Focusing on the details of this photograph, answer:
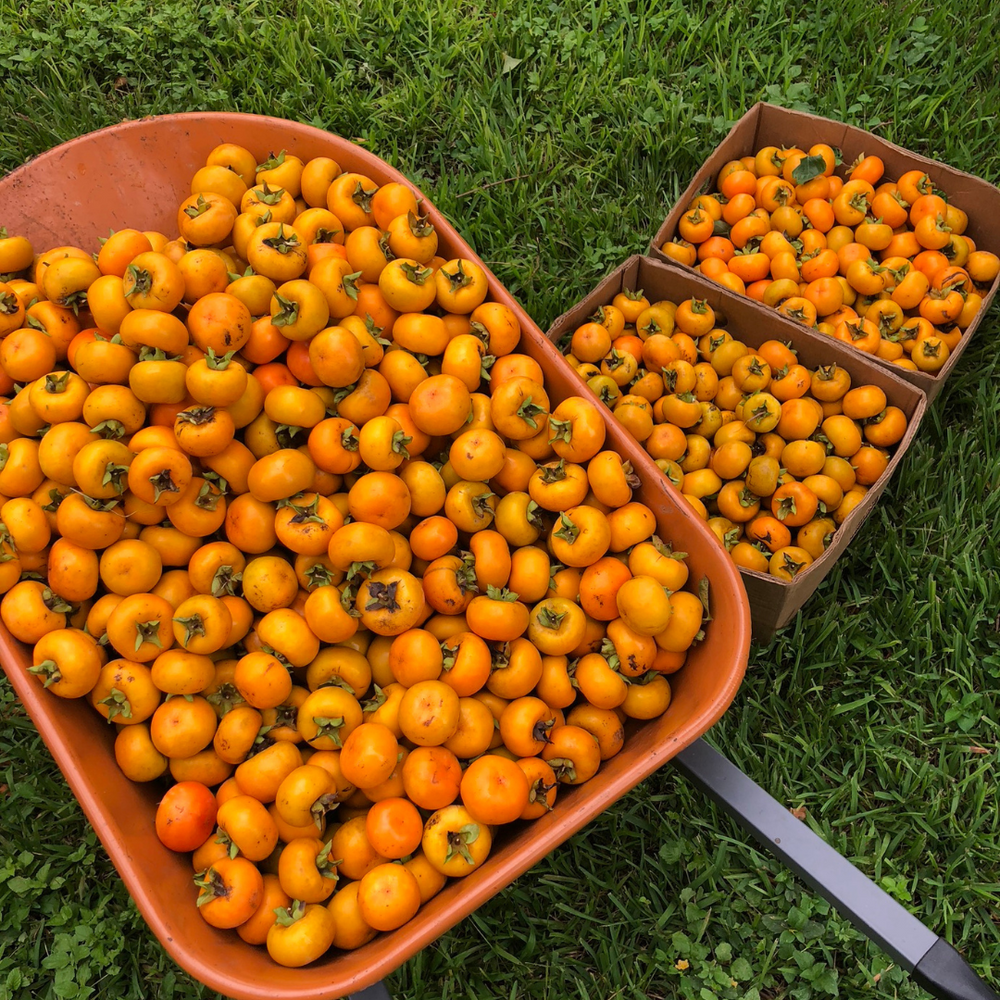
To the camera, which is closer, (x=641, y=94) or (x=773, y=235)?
(x=773, y=235)

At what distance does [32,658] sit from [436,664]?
34.2 inches

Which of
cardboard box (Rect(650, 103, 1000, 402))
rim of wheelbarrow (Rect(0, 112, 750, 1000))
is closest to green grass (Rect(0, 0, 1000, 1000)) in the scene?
cardboard box (Rect(650, 103, 1000, 402))

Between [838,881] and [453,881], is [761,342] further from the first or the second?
[453,881]

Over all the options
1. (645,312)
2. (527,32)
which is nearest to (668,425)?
(645,312)

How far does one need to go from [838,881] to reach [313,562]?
4.15 feet

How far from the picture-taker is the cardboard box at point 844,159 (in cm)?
316

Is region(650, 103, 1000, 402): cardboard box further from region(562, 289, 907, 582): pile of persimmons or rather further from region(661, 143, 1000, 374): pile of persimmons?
region(562, 289, 907, 582): pile of persimmons

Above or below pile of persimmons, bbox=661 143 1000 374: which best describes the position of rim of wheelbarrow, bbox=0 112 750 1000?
below

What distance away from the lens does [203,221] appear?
2037 mm

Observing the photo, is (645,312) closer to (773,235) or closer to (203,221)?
(773,235)

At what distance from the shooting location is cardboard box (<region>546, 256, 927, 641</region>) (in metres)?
2.43

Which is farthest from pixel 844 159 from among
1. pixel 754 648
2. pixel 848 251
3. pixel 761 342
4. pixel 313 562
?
pixel 313 562

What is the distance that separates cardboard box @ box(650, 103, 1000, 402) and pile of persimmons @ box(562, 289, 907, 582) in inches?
16.3

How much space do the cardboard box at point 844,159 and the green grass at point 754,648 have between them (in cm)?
28
